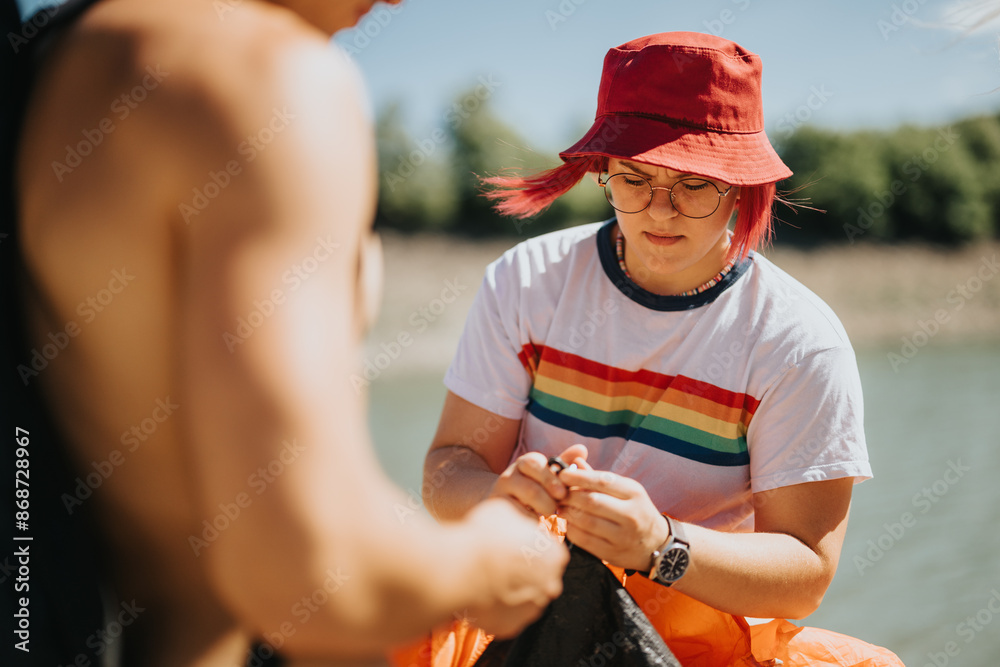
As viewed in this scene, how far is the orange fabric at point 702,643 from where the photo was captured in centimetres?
163

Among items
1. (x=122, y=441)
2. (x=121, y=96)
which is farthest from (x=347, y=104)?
(x=122, y=441)

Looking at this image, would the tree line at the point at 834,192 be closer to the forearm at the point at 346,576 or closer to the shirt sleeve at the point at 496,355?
the shirt sleeve at the point at 496,355

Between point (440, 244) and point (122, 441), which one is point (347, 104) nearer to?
point (122, 441)

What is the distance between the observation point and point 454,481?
1.84 metres

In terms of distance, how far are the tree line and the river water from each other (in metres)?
6.27

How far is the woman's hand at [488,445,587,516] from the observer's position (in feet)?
4.60

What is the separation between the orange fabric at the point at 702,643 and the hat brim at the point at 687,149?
84 centimetres

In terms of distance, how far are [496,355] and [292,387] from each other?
1351mm

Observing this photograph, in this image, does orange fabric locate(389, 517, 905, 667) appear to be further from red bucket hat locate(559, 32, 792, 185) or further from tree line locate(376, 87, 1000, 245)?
tree line locate(376, 87, 1000, 245)

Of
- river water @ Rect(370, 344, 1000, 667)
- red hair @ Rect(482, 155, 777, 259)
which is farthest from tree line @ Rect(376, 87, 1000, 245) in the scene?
A: red hair @ Rect(482, 155, 777, 259)

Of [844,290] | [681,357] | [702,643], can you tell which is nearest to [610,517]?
[702,643]

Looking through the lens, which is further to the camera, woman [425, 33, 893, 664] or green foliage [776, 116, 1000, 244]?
green foliage [776, 116, 1000, 244]

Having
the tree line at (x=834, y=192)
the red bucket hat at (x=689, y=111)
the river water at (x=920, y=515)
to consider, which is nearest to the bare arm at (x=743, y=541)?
the red bucket hat at (x=689, y=111)

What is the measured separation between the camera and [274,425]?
2.13 feet
